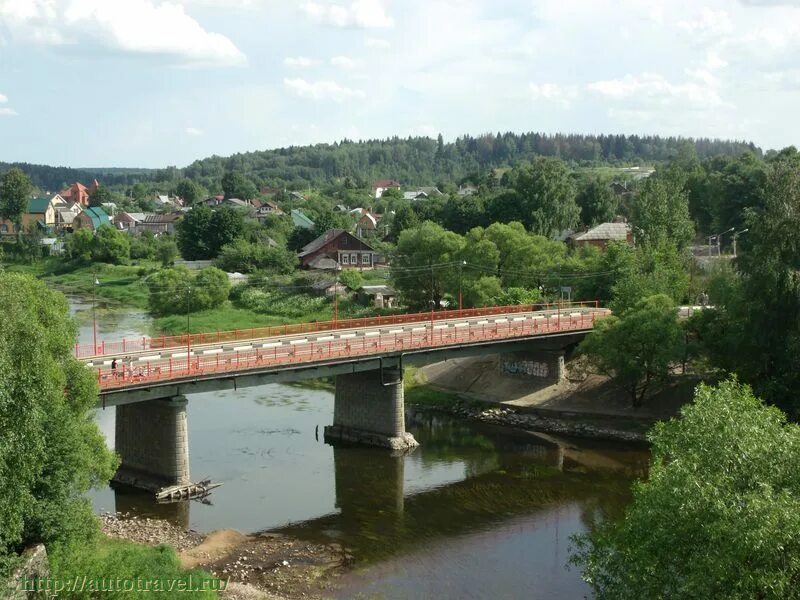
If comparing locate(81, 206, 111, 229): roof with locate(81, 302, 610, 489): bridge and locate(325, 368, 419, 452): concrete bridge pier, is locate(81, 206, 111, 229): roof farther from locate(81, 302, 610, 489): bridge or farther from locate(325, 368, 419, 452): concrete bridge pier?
locate(325, 368, 419, 452): concrete bridge pier

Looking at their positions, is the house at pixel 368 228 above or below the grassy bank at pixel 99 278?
above

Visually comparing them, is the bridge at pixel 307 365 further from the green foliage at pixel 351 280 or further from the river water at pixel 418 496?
the green foliage at pixel 351 280

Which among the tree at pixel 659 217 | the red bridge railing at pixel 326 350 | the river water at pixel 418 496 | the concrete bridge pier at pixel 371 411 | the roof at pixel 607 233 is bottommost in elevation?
the river water at pixel 418 496

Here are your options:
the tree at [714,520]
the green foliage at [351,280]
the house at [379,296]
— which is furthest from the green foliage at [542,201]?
the tree at [714,520]

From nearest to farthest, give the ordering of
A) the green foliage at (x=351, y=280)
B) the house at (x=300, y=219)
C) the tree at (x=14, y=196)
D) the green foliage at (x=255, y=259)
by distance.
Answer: the green foliage at (x=351, y=280)
the green foliage at (x=255, y=259)
the tree at (x=14, y=196)
the house at (x=300, y=219)

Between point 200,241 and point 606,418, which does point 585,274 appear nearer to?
point 606,418

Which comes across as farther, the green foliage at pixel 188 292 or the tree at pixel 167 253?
the tree at pixel 167 253

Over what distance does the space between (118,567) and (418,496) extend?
22918 mm

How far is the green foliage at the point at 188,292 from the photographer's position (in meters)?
104

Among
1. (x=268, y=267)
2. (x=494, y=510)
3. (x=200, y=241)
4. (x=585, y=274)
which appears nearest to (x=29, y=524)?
(x=494, y=510)

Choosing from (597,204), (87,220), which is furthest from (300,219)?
(597,204)

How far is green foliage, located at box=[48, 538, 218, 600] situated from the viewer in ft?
94.4

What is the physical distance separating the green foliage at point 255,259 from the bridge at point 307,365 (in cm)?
5124

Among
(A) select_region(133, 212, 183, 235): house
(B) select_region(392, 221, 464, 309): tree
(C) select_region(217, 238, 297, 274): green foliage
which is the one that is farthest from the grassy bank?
(A) select_region(133, 212, 183, 235): house
